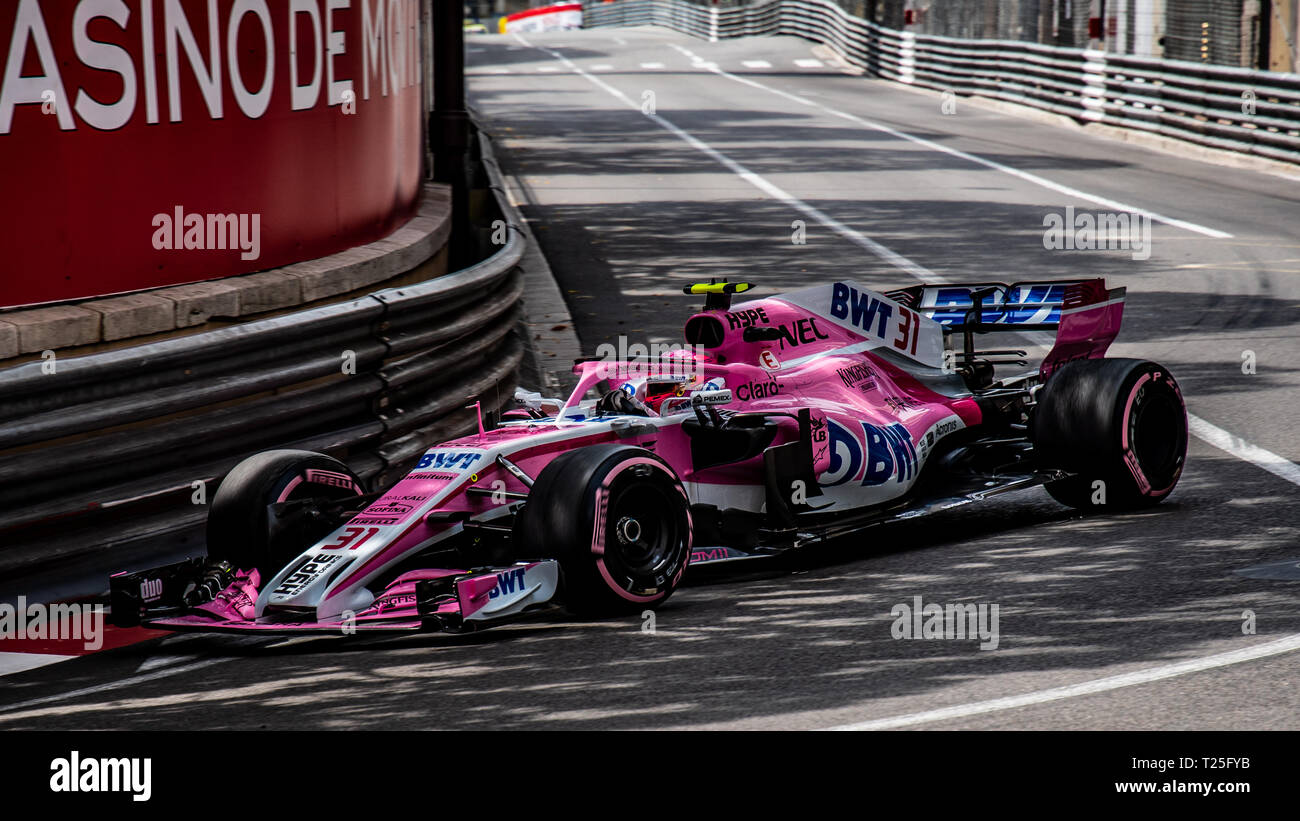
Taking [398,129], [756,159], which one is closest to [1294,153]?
[756,159]

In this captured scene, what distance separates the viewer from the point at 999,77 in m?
35.8

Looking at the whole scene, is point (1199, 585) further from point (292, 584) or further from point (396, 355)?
point (396, 355)

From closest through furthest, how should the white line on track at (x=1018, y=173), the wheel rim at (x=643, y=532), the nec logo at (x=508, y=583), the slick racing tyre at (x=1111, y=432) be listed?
the nec logo at (x=508, y=583)
the wheel rim at (x=643, y=532)
the slick racing tyre at (x=1111, y=432)
the white line on track at (x=1018, y=173)

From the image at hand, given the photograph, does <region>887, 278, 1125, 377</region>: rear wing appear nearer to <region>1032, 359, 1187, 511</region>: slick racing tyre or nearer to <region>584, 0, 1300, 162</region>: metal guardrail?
<region>1032, 359, 1187, 511</region>: slick racing tyre

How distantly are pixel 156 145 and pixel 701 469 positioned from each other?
328cm

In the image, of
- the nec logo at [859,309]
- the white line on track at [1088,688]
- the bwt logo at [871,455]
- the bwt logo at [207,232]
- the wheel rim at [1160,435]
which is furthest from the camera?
the bwt logo at [207,232]

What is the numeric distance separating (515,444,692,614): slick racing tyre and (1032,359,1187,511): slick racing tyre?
222 centimetres

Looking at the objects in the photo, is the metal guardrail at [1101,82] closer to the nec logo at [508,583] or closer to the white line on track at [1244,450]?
the white line on track at [1244,450]

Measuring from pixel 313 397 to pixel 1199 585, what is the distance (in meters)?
4.11

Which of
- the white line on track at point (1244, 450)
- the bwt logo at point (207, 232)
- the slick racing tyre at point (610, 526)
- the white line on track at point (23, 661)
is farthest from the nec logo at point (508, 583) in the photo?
the white line on track at point (1244, 450)

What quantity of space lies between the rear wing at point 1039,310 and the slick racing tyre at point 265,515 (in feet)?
11.6

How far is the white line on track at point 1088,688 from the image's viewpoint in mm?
5105

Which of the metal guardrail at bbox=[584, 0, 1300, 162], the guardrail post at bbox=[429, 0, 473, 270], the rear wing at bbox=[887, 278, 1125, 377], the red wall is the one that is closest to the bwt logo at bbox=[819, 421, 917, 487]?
the rear wing at bbox=[887, 278, 1125, 377]

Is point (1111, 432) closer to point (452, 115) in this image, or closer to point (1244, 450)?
point (1244, 450)
